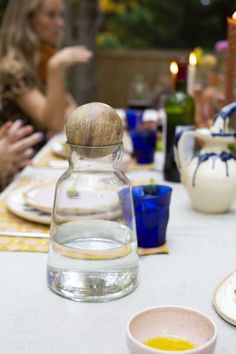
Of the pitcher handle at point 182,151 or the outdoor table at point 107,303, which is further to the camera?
the pitcher handle at point 182,151

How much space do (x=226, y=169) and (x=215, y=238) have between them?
0.19 metres

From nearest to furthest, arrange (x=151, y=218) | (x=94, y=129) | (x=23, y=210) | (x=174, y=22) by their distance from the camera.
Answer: (x=94, y=129), (x=151, y=218), (x=23, y=210), (x=174, y=22)

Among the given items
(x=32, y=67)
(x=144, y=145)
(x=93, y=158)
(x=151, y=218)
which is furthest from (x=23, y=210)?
(x=32, y=67)

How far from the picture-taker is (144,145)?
1.75 m

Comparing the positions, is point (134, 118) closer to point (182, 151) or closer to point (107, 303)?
point (182, 151)

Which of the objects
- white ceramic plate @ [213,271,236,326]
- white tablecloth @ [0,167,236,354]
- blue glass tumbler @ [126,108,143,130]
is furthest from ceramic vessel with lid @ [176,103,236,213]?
blue glass tumbler @ [126,108,143,130]

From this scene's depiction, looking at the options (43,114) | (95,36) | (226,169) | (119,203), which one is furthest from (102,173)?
(95,36)

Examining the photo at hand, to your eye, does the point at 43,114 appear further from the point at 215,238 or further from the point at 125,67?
the point at 125,67

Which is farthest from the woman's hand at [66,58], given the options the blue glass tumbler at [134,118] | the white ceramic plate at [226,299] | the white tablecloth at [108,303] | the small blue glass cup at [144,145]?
the white ceramic plate at [226,299]

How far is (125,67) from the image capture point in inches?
245

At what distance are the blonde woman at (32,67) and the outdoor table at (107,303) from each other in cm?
142

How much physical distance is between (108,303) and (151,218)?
0.26m

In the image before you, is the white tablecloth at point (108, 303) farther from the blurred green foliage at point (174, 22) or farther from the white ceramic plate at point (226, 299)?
the blurred green foliage at point (174, 22)

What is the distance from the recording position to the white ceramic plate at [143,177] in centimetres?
155
